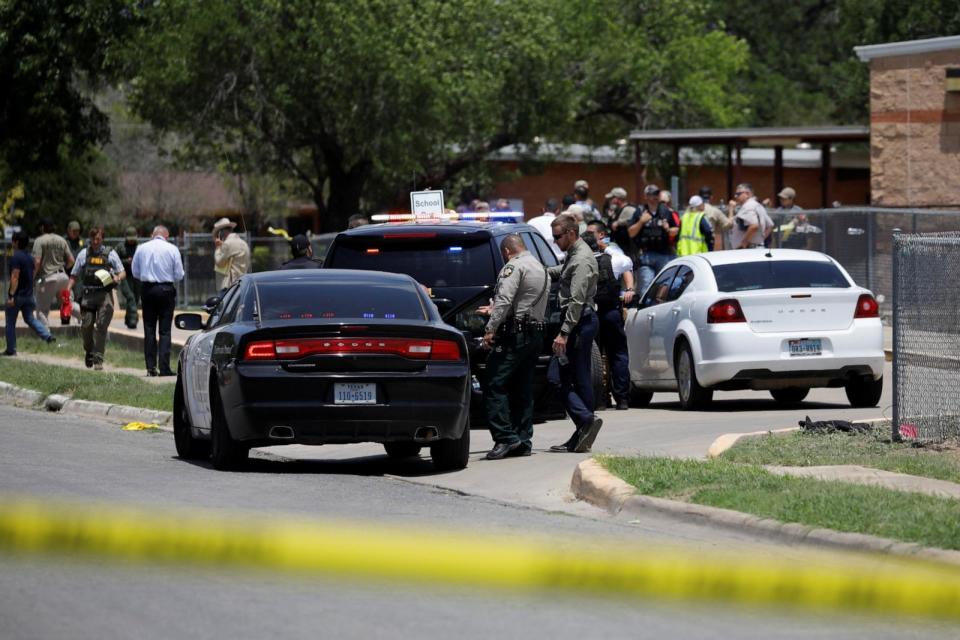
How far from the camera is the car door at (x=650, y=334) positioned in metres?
18.7

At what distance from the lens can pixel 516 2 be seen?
48406 millimetres

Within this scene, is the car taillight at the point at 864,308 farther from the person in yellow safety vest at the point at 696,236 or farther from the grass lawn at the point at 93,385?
the grass lawn at the point at 93,385

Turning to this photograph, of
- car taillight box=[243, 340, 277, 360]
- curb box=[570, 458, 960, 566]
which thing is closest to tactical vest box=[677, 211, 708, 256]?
curb box=[570, 458, 960, 566]

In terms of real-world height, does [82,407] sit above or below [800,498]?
below

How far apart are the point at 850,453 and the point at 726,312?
4.57 m

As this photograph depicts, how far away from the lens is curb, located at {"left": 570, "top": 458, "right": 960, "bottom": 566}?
907 centimetres

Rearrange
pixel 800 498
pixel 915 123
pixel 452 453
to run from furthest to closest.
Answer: pixel 915 123
pixel 452 453
pixel 800 498

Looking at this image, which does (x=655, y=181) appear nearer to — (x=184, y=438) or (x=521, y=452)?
(x=521, y=452)

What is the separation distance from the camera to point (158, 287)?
72.6ft

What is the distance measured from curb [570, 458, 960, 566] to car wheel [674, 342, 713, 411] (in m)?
5.30

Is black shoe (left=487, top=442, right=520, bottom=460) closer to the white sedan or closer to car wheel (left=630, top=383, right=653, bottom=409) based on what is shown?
the white sedan

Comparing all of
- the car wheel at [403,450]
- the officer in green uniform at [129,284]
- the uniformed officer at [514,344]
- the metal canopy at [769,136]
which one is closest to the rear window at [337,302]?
the uniformed officer at [514,344]

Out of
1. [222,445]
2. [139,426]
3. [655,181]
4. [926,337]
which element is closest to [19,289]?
[139,426]

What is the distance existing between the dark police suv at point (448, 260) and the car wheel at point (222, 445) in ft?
9.24
